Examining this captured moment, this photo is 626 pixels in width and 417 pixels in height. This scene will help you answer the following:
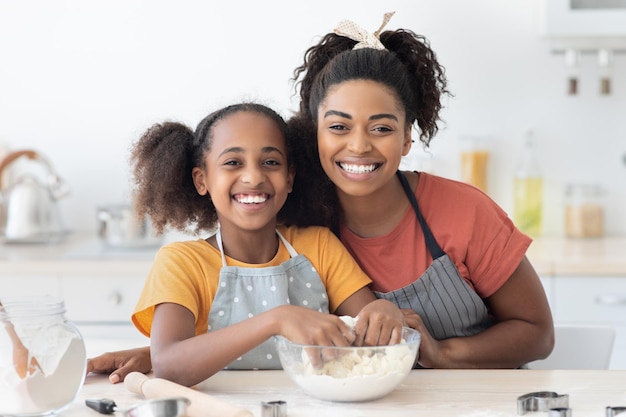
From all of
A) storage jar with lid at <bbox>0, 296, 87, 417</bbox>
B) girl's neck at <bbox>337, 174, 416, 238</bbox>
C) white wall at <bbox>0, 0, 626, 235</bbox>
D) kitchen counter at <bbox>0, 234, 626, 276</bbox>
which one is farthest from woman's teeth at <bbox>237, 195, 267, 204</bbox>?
white wall at <bbox>0, 0, 626, 235</bbox>

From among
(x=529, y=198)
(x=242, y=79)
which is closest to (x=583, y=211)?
(x=529, y=198)

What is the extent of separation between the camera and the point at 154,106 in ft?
10.2

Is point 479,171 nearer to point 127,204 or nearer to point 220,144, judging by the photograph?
point 127,204

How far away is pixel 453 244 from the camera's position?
1.71 meters

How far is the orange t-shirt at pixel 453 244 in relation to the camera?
1711mm

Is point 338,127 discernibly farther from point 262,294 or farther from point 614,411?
point 614,411

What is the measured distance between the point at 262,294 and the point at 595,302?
1.34m

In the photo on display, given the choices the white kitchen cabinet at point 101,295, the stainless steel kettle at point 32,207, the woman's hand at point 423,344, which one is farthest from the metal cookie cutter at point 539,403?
the stainless steel kettle at point 32,207

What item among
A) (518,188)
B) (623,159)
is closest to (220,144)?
(518,188)

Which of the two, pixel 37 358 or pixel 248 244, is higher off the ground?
pixel 248 244

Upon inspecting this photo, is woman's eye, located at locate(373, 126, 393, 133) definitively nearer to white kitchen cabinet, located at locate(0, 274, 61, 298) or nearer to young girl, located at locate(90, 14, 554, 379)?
young girl, located at locate(90, 14, 554, 379)

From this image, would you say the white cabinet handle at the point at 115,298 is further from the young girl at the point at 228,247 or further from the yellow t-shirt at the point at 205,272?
the yellow t-shirt at the point at 205,272

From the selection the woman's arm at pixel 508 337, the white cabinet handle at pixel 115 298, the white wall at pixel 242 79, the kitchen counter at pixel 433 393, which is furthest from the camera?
the white wall at pixel 242 79

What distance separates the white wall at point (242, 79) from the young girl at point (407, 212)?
1.25 meters
